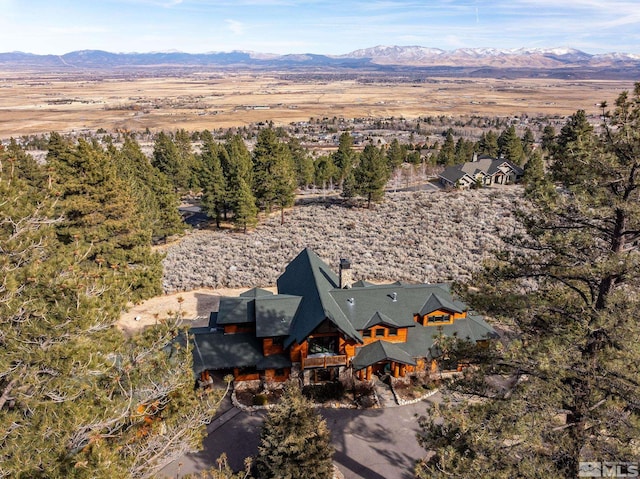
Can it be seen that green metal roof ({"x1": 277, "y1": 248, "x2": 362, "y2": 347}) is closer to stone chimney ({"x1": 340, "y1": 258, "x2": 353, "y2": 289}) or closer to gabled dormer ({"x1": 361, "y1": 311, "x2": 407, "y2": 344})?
Answer: stone chimney ({"x1": 340, "y1": 258, "x2": 353, "y2": 289})

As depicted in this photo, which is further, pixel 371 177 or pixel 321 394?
pixel 371 177

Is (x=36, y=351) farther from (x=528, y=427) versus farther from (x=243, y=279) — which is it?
(x=243, y=279)

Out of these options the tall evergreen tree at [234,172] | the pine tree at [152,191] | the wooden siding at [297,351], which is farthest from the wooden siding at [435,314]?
the tall evergreen tree at [234,172]

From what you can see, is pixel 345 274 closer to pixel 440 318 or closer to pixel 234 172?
pixel 440 318

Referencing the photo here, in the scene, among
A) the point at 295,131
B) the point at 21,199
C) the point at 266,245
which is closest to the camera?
the point at 21,199

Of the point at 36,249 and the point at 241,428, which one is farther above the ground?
the point at 36,249

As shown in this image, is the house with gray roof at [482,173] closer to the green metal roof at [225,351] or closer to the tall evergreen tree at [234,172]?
the tall evergreen tree at [234,172]

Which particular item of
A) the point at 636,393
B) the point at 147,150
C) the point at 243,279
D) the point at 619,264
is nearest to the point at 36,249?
the point at 619,264
